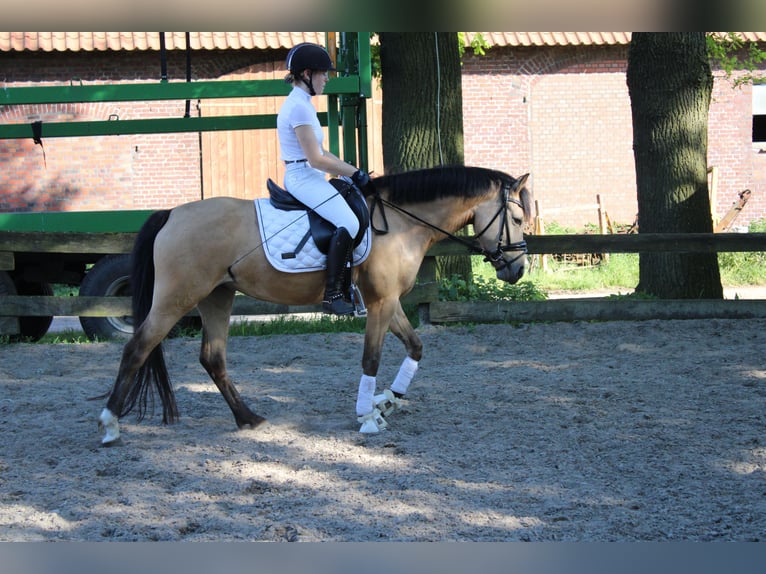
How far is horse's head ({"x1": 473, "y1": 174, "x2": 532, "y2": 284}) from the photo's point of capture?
625cm

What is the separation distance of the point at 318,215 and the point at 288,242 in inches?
10.7

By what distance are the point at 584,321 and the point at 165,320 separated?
5863 mm

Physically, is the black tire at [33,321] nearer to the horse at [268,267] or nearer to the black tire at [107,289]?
the black tire at [107,289]

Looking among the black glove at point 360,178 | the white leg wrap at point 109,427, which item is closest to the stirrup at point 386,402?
the black glove at point 360,178

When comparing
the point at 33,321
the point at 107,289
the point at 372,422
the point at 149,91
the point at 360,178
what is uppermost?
the point at 149,91

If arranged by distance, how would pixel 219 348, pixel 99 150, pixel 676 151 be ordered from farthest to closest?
pixel 99 150
pixel 676 151
pixel 219 348

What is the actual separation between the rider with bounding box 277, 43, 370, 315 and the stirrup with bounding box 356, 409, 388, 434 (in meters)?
0.73

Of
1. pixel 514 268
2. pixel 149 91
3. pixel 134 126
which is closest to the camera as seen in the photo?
pixel 514 268

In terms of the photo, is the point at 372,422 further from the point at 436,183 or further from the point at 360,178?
the point at 436,183

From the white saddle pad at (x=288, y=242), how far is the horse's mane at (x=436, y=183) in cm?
76

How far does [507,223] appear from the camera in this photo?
623cm

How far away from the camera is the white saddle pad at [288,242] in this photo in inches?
225

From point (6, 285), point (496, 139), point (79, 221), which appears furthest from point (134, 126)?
point (496, 139)
